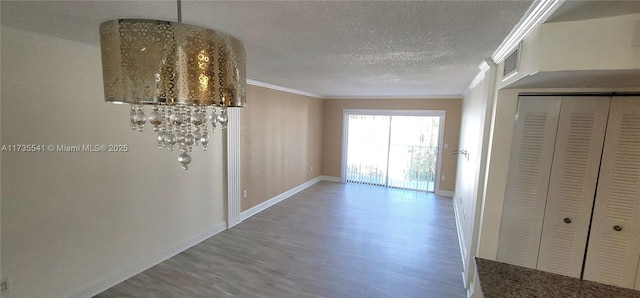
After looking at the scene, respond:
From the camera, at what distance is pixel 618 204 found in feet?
6.41

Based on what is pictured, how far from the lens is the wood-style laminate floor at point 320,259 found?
8.82ft

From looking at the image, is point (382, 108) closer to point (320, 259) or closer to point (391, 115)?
point (391, 115)

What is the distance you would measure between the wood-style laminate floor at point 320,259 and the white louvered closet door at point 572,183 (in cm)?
95

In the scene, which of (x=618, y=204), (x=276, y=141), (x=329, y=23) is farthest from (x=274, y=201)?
(x=618, y=204)

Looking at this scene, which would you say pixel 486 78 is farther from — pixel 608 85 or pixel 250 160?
pixel 250 160

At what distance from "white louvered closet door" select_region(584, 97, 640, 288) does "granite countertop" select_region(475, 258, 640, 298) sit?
0.88 metres

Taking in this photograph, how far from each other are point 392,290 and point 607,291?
1.67 metres

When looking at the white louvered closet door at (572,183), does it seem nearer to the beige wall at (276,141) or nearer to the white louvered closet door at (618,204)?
the white louvered closet door at (618,204)

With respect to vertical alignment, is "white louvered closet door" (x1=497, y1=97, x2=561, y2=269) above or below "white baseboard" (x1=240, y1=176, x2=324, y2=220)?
above

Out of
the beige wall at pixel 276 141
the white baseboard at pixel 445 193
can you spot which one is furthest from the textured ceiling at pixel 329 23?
the white baseboard at pixel 445 193

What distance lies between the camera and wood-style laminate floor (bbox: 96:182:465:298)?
8.82ft

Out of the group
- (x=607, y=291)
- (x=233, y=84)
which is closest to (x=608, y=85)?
(x=607, y=291)

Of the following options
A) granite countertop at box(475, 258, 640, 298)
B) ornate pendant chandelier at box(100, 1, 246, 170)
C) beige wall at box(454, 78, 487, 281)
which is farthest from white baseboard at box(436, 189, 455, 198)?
ornate pendant chandelier at box(100, 1, 246, 170)

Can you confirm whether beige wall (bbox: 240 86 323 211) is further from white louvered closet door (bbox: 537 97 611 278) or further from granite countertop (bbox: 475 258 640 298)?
white louvered closet door (bbox: 537 97 611 278)
